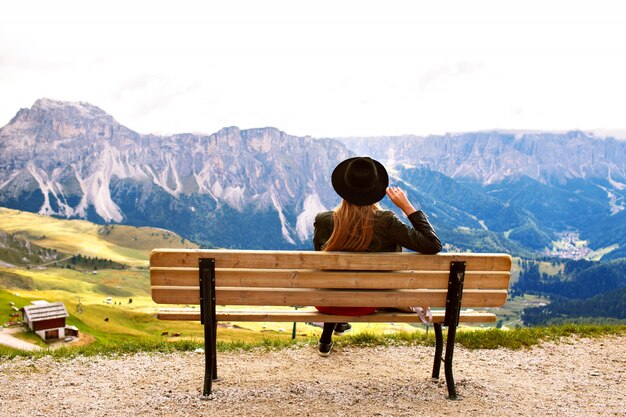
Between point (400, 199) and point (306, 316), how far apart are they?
2.38 meters

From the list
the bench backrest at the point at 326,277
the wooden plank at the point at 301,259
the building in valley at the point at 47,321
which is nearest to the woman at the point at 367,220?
the wooden plank at the point at 301,259

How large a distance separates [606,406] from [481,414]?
231cm

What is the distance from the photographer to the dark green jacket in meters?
7.48

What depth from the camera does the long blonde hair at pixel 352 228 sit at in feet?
26.0

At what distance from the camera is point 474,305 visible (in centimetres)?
787

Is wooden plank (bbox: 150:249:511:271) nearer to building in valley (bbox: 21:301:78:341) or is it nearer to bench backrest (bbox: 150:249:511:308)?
bench backrest (bbox: 150:249:511:308)

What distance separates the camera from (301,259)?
7.39 meters

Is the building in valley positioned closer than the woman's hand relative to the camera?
No

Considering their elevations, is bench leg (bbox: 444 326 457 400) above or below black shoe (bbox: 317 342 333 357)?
above

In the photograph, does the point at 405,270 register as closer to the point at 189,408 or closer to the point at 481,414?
the point at 481,414

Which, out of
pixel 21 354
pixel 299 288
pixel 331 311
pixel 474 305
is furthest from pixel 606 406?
pixel 21 354

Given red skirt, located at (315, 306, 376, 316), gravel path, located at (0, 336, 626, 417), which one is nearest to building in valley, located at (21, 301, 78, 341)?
gravel path, located at (0, 336, 626, 417)

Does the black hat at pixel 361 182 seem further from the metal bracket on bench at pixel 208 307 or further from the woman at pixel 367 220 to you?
the metal bracket on bench at pixel 208 307

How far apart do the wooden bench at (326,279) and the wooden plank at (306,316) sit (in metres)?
0.12
